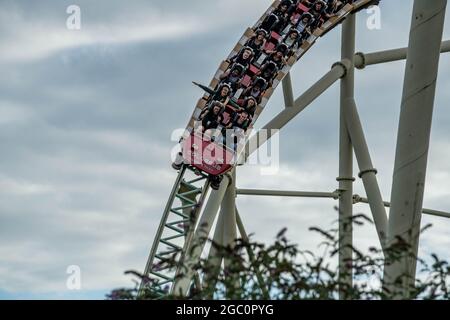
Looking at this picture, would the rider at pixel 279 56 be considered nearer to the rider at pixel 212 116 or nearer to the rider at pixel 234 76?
the rider at pixel 234 76

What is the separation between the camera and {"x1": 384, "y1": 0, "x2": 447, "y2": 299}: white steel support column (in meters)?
6.36

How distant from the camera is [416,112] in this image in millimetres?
6484

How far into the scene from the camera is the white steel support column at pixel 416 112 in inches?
251

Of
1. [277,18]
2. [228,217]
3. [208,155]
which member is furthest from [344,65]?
[228,217]

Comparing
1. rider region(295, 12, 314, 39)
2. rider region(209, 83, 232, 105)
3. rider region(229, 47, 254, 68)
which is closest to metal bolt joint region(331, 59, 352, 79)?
rider region(295, 12, 314, 39)

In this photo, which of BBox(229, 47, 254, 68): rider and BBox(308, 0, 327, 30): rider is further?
BBox(308, 0, 327, 30): rider

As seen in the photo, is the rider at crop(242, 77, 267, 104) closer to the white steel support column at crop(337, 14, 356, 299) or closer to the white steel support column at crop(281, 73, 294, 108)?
the white steel support column at crop(281, 73, 294, 108)

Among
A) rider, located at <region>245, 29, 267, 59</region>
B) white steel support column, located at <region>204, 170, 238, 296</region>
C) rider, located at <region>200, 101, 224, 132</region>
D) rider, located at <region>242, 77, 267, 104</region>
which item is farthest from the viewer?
white steel support column, located at <region>204, 170, 238, 296</region>

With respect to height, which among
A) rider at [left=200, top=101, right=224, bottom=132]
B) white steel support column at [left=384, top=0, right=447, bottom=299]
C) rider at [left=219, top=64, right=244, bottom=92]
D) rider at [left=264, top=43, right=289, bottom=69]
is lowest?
white steel support column at [left=384, top=0, right=447, bottom=299]

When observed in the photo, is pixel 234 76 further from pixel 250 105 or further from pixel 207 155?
pixel 207 155

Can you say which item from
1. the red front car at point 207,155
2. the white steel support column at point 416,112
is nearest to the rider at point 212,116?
the red front car at point 207,155

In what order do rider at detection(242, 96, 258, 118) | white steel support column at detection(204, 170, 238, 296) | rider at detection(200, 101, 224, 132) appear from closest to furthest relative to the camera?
rider at detection(200, 101, 224, 132), rider at detection(242, 96, 258, 118), white steel support column at detection(204, 170, 238, 296)

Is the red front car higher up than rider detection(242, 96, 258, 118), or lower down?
lower down
